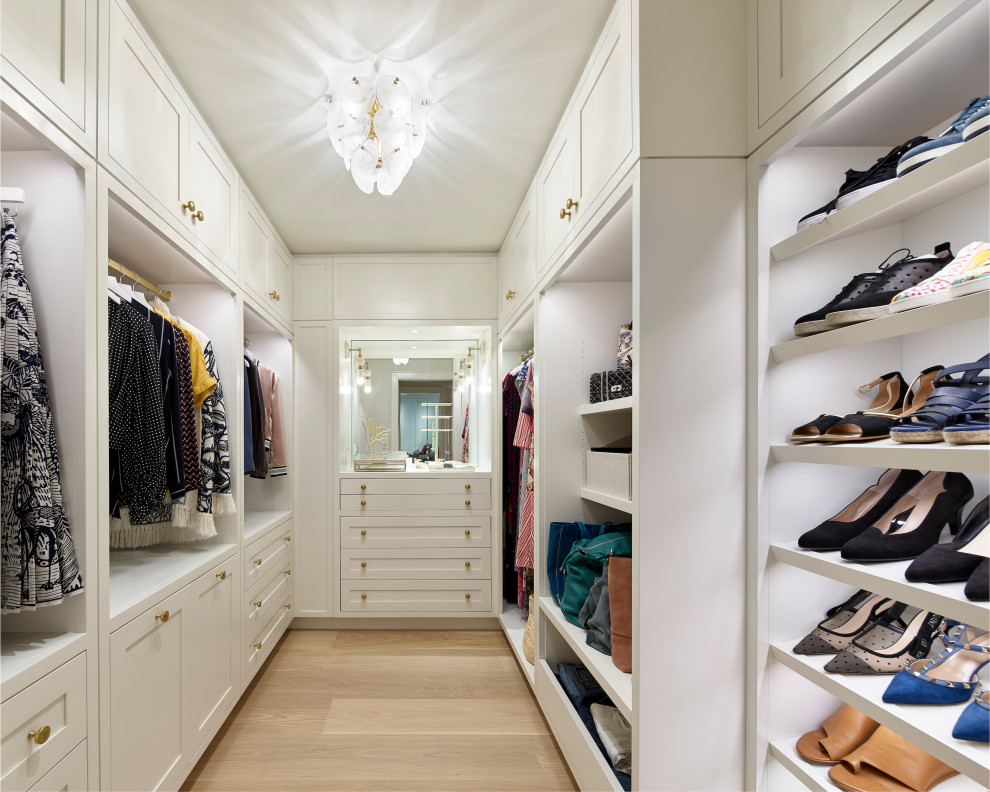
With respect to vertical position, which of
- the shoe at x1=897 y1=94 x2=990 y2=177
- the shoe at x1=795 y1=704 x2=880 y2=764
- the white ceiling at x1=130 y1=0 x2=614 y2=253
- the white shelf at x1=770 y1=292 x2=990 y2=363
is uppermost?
the white ceiling at x1=130 y1=0 x2=614 y2=253

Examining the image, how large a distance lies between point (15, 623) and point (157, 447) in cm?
60

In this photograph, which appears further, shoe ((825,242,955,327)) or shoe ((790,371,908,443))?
shoe ((790,371,908,443))

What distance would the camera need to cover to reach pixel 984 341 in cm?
113

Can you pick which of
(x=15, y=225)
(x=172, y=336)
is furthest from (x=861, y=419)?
(x=172, y=336)

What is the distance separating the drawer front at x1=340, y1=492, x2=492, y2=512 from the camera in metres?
3.68

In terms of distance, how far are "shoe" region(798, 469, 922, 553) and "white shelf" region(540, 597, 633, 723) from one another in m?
0.60

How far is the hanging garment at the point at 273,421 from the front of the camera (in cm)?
339

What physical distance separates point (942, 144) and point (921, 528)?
704 millimetres

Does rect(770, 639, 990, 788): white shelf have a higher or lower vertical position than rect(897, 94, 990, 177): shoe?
lower

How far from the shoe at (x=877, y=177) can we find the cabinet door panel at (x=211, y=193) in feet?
6.42

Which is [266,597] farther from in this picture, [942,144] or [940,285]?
[942,144]

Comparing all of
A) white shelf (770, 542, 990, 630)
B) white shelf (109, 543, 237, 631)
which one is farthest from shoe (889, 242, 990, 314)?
white shelf (109, 543, 237, 631)

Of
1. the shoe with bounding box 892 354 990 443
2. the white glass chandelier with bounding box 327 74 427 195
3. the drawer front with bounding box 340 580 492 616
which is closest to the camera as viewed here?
the shoe with bounding box 892 354 990 443

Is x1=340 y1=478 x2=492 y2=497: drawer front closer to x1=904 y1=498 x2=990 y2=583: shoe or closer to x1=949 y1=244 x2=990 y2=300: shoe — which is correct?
x1=904 y1=498 x2=990 y2=583: shoe
